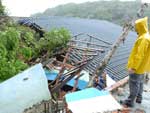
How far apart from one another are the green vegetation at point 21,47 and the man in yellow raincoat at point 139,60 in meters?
1.93

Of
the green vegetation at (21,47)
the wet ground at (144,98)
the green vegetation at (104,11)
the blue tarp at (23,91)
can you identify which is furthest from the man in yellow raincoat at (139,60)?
the green vegetation at (104,11)

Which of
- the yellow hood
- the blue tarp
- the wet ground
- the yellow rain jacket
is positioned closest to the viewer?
the blue tarp

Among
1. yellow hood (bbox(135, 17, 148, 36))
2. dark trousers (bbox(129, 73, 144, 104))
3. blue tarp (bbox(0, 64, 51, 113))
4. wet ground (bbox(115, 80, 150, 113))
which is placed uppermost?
yellow hood (bbox(135, 17, 148, 36))

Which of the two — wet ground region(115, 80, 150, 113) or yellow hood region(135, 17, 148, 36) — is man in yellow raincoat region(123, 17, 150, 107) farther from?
wet ground region(115, 80, 150, 113)

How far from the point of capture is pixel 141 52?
6.22 m

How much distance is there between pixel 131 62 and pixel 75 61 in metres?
1.87

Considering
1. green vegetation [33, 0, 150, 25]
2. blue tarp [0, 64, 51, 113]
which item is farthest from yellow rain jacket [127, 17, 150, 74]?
green vegetation [33, 0, 150, 25]

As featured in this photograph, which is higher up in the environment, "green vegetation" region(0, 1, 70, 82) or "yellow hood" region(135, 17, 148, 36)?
"yellow hood" region(135, 17, 148, 36)

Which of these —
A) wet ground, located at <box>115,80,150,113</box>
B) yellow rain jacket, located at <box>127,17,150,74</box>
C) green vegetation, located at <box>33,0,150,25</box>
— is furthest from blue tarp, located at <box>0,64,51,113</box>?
green vegetation, located at <box>33,0,150,25</box>

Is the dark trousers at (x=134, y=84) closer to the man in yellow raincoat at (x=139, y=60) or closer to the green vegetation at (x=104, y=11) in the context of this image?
the man in yellow raincoat at (x=139, y=60)

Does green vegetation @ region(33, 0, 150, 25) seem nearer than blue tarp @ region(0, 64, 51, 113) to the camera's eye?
No

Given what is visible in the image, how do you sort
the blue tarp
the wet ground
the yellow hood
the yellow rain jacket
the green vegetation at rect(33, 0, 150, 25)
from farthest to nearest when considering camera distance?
the green vegetation at rect(33, 0, 150, 25) → the wet ground → the yellow hood → the yellow rain jacket → the blue tarp

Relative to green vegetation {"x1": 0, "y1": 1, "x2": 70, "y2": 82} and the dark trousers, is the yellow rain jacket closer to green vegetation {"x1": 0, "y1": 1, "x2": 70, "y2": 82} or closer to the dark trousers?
the dark trousers

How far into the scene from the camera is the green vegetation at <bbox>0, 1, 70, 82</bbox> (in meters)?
5.97
